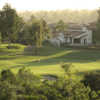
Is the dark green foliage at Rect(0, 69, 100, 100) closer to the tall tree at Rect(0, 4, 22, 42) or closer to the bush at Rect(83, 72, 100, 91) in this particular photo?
the bush at Rect(83, 72, 100, 91)

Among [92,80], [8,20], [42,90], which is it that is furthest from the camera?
[8,20]

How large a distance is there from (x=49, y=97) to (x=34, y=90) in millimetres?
1027

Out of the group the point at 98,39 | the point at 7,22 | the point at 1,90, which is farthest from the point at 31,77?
the point at 98,39

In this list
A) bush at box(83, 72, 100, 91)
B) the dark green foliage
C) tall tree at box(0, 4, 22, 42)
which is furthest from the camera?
tall tree at box(0, 4, 22, 42)

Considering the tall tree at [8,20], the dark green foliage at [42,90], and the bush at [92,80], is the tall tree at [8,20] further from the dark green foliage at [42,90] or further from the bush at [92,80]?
the dark green foliage at [42,90]

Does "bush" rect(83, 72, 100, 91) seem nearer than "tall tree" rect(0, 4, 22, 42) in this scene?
Yes

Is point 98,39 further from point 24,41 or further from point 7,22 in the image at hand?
point 7,22

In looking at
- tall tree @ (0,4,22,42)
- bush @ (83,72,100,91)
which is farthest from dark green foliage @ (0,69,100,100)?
tall tree @ (0,4,22,42)

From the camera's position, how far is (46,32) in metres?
71.9

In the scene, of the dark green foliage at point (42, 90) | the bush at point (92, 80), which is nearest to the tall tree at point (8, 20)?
the bush at point (92, 80)

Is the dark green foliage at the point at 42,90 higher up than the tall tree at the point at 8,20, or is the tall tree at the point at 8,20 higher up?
the tall tree at the point at 8,20

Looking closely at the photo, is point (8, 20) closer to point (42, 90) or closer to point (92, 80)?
point (92, 80)

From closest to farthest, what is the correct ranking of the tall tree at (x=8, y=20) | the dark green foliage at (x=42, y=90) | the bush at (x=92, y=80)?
the dark green foliage at (x=42, y=90) → the bush at (x=92, y=80) → the tall tree at (x=8, y=20)

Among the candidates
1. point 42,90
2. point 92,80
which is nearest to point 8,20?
point 92,80
